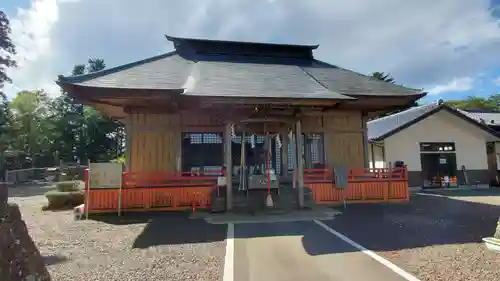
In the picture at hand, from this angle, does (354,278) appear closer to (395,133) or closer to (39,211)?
(39,211)

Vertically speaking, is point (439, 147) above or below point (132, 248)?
above

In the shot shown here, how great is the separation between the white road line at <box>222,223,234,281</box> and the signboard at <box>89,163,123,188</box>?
12.3ft

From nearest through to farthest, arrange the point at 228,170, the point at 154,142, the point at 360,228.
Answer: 1. the point at 360,228
2. the point at 228,170
3. the point at 154,142

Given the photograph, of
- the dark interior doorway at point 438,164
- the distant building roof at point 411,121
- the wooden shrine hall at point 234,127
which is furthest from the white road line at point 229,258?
the dark interior doorway at point 438,164

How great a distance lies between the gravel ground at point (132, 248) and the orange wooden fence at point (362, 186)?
152 inches

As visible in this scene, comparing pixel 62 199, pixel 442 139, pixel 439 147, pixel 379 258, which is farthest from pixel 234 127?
pixel 442 139

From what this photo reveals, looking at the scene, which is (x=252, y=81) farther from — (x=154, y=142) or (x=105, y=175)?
(x=105, y=175)

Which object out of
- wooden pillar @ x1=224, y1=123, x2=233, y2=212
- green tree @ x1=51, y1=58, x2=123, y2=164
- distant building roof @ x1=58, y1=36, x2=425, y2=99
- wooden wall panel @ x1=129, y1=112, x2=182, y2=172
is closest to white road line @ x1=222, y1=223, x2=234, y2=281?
wooden pillar @ x1=224, y1=123, x2=233, y2=212

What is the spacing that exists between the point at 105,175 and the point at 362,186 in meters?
7.46

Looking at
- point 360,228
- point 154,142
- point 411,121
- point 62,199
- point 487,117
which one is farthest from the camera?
point 487,117

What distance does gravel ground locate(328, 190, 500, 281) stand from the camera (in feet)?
12.5

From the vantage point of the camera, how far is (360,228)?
6051mm

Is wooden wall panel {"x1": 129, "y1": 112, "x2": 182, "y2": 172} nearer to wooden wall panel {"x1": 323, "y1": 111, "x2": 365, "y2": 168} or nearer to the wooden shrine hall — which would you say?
the wooden shrine hall

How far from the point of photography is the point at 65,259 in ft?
14.6
